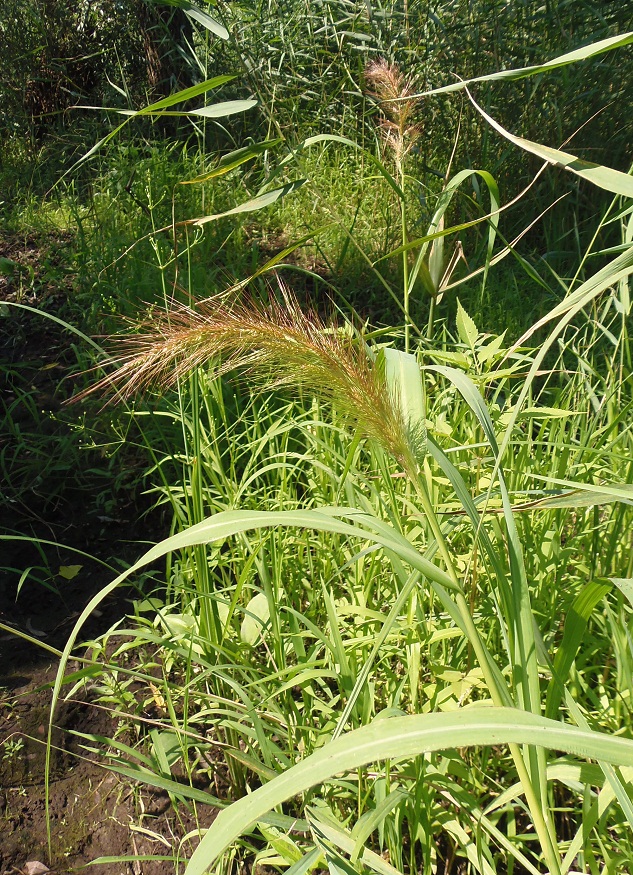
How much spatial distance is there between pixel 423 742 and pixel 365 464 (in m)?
1.51

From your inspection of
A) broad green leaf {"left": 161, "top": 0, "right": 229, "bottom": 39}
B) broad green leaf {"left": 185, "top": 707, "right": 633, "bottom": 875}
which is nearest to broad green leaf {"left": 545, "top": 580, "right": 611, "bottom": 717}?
broad green leaf {"left": 185, "top": 707, "right": 633, "bottom": 875}

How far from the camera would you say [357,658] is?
1.56m

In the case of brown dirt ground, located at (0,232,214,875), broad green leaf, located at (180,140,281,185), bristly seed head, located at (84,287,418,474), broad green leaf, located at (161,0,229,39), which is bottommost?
brown dirt ground, located at (0,232,214,875)

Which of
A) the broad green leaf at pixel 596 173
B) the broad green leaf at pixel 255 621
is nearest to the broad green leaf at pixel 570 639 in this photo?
the broad green leaf at pixel 596 173

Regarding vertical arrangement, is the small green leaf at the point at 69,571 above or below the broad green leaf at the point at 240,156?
below

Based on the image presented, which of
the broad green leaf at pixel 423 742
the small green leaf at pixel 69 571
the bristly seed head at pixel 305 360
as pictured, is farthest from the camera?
the small green leaf at pixel 69 571

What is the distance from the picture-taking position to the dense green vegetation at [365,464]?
3.29 ft

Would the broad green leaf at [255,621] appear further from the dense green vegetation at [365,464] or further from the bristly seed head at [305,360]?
the bristly seed head at [305,360]

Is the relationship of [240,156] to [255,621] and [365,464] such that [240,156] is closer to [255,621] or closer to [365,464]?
[255,621]

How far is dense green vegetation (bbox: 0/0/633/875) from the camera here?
1.00 metres

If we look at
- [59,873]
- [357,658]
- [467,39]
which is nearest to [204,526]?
[357,658]

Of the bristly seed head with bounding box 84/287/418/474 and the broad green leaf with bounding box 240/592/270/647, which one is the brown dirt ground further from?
the bristly seed head with bounding box 84/287/418/474

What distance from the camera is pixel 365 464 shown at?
2.23 m

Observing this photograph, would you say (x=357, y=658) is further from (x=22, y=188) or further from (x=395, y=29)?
(x=22, y=188)
